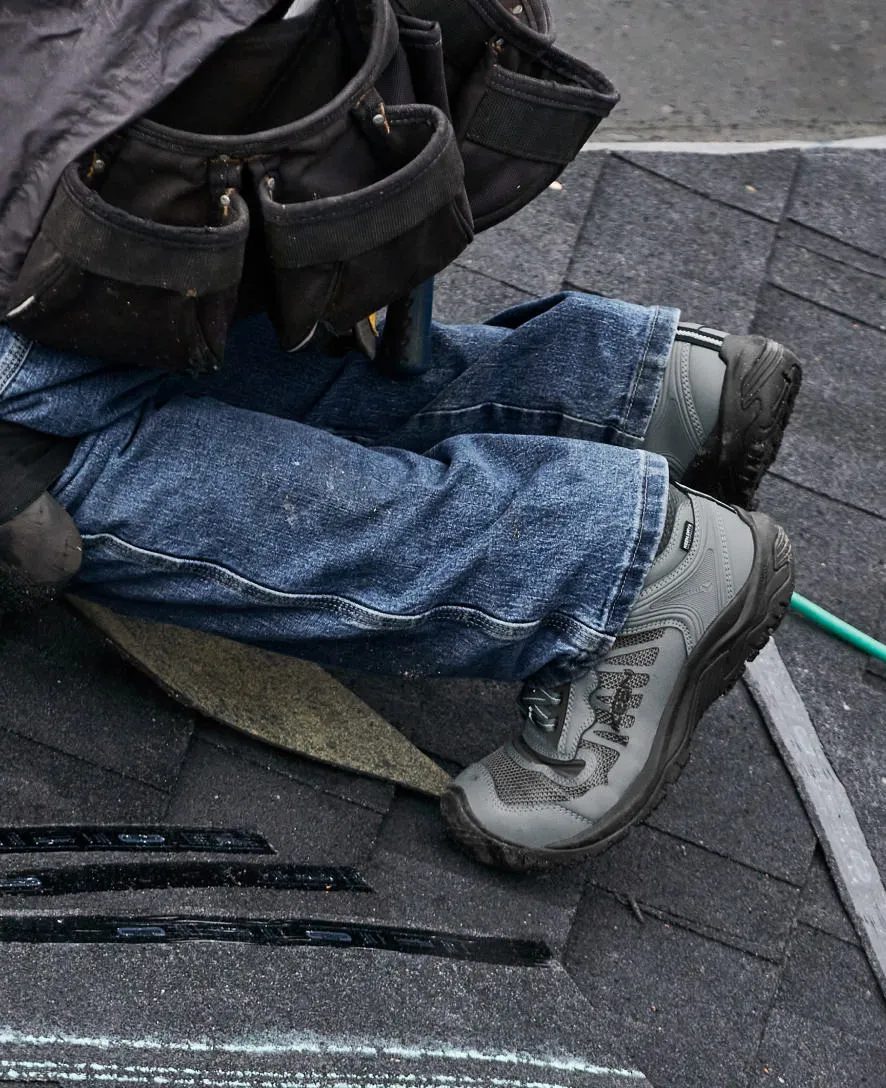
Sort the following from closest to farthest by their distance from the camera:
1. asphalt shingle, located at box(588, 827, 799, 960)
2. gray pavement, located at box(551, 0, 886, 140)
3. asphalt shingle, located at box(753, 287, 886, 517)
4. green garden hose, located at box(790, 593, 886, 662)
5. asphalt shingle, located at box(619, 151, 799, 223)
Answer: asphalt shingle, located at box(588, 827, 799, 960) < green garden hose, located at box(790, 593, 886, 662) < asphalt shingle, located at box(753, 287, 886, 517) < asphalt shingle, located at box(619, 151, 799, 223) < gray pavement, located at box(551, 0, 886, 140)

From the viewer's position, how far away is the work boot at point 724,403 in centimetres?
145

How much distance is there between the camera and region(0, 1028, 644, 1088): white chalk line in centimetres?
96

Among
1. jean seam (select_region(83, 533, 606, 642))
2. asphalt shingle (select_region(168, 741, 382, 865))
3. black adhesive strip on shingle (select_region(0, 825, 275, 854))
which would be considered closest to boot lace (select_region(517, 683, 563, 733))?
jean seam (select_region(83, 533, 606, 642))

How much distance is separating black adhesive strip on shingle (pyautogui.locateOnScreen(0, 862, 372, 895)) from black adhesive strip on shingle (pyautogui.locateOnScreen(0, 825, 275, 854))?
0.04 m

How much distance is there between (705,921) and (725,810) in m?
0.15

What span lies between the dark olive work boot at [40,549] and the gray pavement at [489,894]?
24cm

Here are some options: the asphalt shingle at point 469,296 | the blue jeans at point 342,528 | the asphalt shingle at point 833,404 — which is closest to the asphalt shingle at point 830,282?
the asphalt shingle at point 833,404

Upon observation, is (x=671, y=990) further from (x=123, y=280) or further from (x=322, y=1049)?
→ (x=123, y=280)

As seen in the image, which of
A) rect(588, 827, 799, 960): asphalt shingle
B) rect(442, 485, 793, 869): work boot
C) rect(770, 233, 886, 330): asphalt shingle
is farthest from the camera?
rect(770, 233, 886, 330): asphalt shingle

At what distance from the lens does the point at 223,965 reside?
1.07 meters

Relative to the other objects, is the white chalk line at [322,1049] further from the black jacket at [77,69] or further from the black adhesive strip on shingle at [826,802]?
the black jacket at [77,69]

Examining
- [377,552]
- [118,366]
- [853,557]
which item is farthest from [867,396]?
[118,366]

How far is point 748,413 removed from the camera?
1447 millimetres

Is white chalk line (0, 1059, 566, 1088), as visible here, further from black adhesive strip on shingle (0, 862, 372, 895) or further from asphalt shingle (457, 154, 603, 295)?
asphalt shingle (457, 154, 603, 295)
